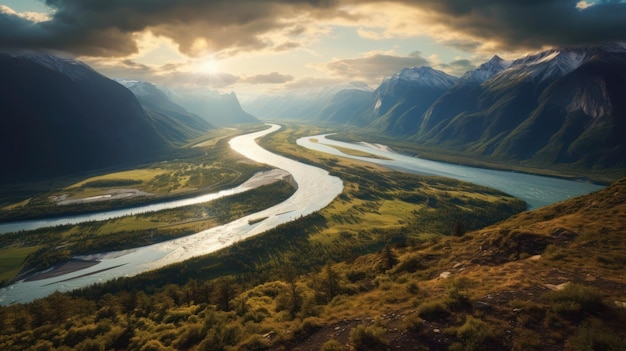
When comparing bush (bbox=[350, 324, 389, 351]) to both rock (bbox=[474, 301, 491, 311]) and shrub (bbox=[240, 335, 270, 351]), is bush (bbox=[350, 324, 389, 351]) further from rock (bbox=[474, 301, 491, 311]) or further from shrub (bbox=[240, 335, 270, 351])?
rock (bbox=[474, 301, 491, 311])

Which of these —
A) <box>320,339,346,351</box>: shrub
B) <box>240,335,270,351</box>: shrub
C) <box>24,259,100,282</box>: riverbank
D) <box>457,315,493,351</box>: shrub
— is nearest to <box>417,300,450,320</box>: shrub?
<box>457,315,493,351</box>: shrub

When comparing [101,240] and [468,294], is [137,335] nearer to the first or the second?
[468,294]

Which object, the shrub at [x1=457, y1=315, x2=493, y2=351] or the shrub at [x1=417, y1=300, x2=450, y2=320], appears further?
the shrub at [x1=417, y1=300, x2=450, y2=320]

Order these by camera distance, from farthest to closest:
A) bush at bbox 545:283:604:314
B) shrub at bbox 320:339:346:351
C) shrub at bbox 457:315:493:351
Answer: shrub at bbox 320:339:346:351 < bush at bbox 545:283:604:314 < shrub at bbox 457:315:493:351

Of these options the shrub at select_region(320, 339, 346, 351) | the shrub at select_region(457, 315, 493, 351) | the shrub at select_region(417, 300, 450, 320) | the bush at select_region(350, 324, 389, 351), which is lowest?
the shrub at select_region(320, 339, 346, 351)

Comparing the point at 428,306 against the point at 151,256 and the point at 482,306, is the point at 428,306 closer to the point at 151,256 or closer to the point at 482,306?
the point at 482,306

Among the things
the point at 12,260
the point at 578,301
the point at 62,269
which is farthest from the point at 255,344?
the point at 12,260

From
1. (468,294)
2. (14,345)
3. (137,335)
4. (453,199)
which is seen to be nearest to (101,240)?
(14,345)

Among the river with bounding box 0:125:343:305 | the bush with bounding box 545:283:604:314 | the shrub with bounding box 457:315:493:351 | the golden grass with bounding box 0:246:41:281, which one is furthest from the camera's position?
the golden grass with bounding box 0:246:41:281
